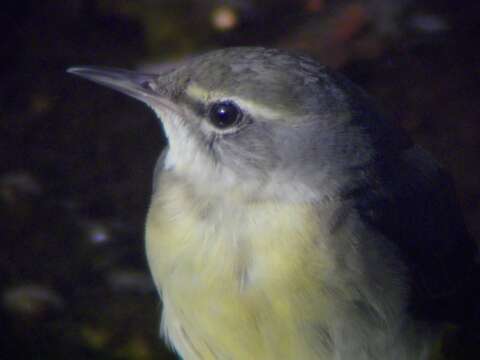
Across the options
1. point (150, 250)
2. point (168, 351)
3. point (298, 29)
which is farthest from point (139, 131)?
point (150, 250)

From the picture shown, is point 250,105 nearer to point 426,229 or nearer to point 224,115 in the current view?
point 224,115

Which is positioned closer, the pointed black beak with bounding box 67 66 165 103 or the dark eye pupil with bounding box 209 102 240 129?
the dark eye pupil with bounding box 209 102 240 129

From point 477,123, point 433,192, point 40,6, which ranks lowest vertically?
point 477,123

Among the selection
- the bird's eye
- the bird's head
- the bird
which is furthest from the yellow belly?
the bird's eye

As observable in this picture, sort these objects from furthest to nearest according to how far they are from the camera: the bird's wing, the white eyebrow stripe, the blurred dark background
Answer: the blurred dark background → the bird's wing → the white eyebrow stripe

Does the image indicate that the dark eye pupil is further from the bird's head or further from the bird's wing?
the bird's wing

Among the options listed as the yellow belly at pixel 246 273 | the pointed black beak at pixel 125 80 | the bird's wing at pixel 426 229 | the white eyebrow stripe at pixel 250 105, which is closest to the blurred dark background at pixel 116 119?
the bird's wing at pixel 426 229

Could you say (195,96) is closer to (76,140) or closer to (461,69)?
(76,140)

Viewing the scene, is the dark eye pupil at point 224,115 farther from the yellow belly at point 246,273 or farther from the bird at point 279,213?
the yellow belly at point 246,273
